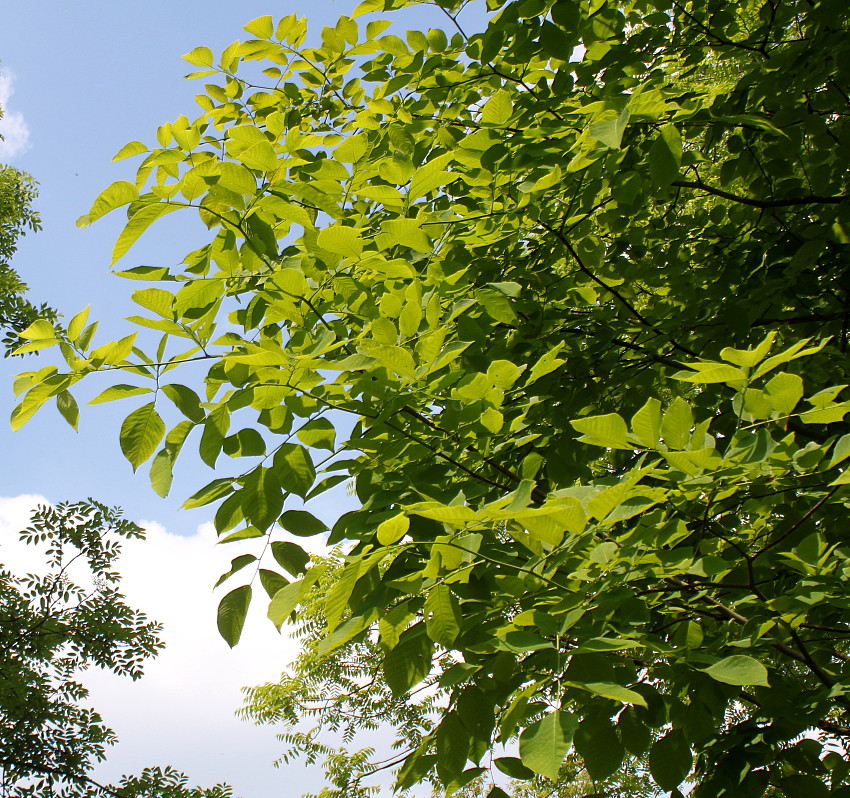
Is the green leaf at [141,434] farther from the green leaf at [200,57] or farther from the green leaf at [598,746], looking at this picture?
the green leaf at [200,57]

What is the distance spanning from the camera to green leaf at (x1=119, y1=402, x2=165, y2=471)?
5.13ft

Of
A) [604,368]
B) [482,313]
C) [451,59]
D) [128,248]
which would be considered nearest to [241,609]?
[128,248]

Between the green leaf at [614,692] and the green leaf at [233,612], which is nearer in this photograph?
the green leaf at [614,692]

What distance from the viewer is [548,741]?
1.12 meters

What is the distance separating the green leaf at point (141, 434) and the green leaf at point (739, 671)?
131cm

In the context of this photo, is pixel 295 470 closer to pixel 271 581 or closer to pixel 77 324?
pixel 271 581

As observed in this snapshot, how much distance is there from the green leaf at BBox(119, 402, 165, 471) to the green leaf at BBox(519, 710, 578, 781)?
40.8 inches

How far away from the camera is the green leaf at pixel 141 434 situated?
1563 mm

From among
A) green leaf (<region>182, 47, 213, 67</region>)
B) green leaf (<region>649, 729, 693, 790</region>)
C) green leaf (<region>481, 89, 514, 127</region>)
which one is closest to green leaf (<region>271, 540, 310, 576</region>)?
green leaf (<region>649, 729, 693, 790</region>)

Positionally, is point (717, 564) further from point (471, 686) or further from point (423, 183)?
point (423, 183)

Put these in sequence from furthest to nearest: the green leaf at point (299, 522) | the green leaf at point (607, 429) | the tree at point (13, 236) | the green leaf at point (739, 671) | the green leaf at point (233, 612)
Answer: the tree at point (13, 236) < the green leaf at point (299, 522) < the green leaf at point (233, 612) < the green leaf at point (607, 429) < the green leaf at point (739, 671)

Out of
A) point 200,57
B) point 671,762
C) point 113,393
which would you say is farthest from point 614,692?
point 200,57

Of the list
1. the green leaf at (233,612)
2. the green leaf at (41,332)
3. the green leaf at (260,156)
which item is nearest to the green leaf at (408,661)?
the green leaf at (233,612)

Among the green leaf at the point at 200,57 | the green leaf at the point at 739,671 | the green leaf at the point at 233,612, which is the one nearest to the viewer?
the green leaf at the point at 739,671
